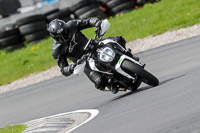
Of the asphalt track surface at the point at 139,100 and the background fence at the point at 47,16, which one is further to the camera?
the background fence at the point at 47,16

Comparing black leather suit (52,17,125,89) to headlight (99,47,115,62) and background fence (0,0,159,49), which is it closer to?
headlight (99,47,115,62)

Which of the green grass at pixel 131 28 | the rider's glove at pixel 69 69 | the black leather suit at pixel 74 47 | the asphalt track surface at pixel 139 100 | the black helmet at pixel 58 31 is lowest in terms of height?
the green grass at pixel 131 28

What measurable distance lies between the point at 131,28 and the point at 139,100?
11014mm

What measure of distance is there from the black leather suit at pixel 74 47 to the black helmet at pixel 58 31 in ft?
0.49

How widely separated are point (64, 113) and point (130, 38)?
839 centimetres

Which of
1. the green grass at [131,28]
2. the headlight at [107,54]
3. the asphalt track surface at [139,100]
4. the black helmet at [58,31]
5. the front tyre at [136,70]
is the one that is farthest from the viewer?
the green grass at [131,28]

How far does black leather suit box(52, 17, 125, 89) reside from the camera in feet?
26.4

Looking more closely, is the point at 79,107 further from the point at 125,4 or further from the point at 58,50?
the point at 125,4

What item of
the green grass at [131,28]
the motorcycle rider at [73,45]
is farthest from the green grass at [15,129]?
the green grass at [131,28]

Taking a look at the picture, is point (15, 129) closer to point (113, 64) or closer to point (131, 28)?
point (113, 64)

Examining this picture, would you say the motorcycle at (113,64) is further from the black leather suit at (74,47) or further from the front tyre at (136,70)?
the black leather suit at (74,47)

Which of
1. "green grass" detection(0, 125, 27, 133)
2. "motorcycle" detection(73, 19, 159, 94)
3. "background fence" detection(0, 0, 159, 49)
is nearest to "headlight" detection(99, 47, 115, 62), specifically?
"motorcycle" detection(73, 19, 159, 94)

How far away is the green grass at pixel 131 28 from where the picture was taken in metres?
16.2

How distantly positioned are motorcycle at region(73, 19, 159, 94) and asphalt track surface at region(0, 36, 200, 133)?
0.24 meters
